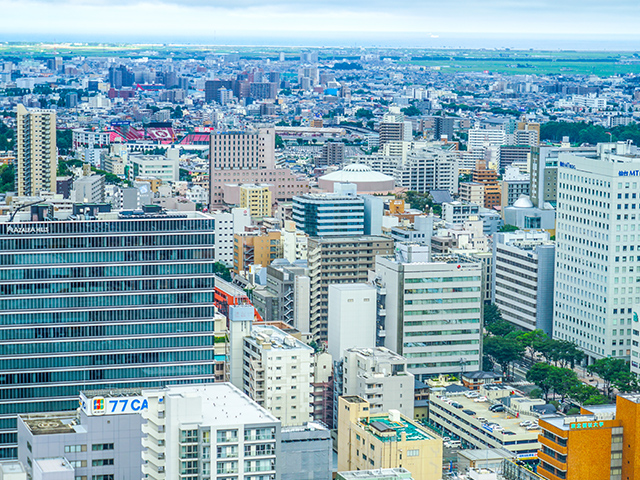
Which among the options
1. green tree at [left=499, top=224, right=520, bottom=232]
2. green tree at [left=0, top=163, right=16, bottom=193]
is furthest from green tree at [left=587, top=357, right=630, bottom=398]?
green tree at [left=0, top=163, right=16, bottom=193]

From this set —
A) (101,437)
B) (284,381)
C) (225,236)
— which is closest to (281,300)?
(284,381)

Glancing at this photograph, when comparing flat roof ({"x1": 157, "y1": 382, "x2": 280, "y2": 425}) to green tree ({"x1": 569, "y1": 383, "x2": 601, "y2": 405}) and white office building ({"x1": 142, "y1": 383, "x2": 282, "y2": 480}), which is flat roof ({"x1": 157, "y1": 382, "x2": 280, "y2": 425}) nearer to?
white office building ({"x1": 142, "y1": 383, "x2": 282, "y2": 480})

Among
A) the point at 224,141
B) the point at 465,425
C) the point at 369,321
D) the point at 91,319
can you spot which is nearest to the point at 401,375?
the point at 465,425

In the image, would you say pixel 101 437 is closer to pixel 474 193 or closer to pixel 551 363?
pixel 551 363

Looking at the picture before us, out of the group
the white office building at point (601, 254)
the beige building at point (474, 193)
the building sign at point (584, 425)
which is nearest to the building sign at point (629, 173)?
the white office building at point (601, 254)

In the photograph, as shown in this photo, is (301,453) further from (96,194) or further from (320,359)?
(96,194)

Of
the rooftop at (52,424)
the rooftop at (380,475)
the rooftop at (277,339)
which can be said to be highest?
the rooftop at (52,424)

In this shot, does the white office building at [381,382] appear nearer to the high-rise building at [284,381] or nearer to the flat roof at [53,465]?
the high-rise building at [284,381]
